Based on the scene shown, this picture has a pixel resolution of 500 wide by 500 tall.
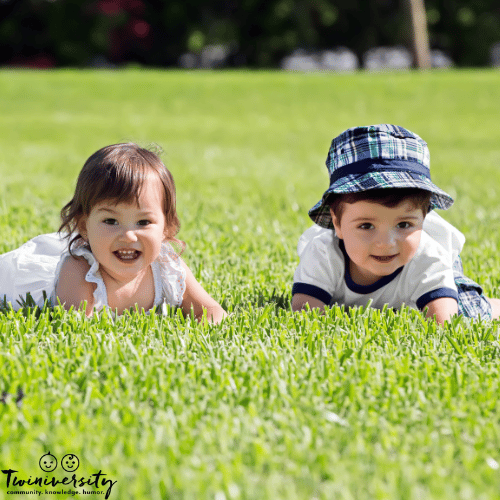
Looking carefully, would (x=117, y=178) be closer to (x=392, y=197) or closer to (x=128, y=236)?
(x=128, y=236)

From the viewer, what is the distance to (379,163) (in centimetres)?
296

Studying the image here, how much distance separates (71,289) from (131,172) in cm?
58

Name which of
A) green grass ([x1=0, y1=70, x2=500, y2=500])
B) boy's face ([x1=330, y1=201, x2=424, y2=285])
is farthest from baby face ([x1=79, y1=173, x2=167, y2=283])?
boy's face ([x1=330, y1=201, x2=424, y2=285])

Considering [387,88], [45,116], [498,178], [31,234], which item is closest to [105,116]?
[45,116]

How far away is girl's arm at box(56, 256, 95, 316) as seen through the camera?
296 centimetres

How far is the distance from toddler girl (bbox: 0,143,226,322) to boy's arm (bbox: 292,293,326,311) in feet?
1.18

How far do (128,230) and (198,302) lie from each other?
490 millimetres

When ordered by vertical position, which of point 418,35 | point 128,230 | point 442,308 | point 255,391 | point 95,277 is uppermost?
point 418,35

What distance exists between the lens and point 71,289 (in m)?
2.97

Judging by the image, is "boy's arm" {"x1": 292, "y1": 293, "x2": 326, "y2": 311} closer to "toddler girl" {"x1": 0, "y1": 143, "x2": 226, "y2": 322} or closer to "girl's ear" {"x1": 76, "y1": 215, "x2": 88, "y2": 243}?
"toddler girl" {"x1": 0, "y1": 143, "x2": 226, "y2": 322}

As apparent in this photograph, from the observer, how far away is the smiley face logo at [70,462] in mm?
1708

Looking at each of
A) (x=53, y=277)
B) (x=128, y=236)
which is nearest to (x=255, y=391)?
(x=128, y=236)

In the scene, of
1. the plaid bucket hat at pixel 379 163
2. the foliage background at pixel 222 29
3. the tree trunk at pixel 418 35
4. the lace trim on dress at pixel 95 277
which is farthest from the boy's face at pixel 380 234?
the foliage background at pixel 222 29

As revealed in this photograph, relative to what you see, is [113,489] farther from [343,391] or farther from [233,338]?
[233,338]
